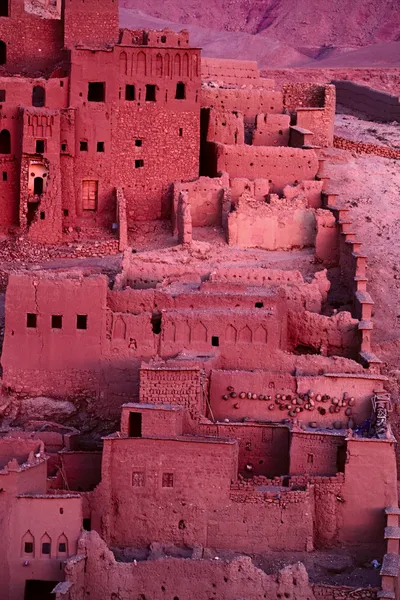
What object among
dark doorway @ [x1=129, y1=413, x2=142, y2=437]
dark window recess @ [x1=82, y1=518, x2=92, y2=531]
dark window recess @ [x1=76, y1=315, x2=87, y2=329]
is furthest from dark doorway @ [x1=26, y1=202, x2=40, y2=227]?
dark window recess @ [x1=82, y1=518, x2=92, y2=531]

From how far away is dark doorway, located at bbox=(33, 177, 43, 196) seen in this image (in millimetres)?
49188

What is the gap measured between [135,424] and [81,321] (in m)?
3.60

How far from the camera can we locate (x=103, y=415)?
4259 centimetres

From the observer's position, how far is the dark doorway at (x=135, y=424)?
3975cm

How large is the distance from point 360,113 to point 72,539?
28.5m

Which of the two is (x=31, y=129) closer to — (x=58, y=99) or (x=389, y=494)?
(x=58, y=99)

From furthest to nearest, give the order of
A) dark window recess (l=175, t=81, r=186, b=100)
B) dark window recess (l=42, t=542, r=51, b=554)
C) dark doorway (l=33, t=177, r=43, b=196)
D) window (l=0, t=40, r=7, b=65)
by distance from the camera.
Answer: window (l=0, t=40, r=7, b=65) < dark window recess (l=175, t=81, r=186, b=100) < dark doorway (l=33, t=177, r=43, b=196) < dark window recess (l=42, t=542, r=51, b=554)

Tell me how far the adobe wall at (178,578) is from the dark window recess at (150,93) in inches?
582

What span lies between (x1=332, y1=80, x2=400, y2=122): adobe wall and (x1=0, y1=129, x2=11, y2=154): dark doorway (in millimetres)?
16225

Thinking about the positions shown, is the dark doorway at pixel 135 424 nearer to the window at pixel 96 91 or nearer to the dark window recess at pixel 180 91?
the window at pixel 96 91

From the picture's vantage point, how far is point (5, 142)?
4966 cm

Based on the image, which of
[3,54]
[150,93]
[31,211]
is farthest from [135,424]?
[3,54]

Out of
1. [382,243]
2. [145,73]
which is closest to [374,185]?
[382,243]

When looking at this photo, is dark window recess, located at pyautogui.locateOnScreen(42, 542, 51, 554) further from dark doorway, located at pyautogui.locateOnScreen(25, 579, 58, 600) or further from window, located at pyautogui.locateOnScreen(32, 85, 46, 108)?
window, located at pyautogui.locateOnScreen(32, 85, 46, 108)
